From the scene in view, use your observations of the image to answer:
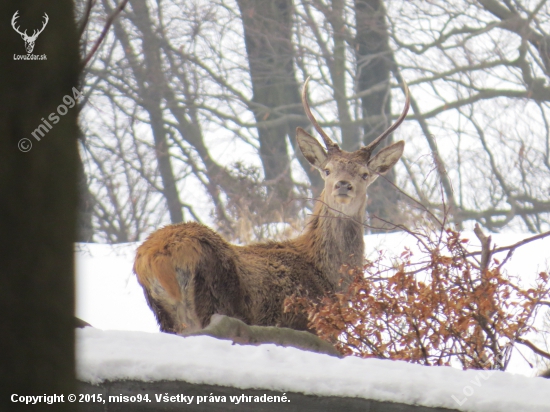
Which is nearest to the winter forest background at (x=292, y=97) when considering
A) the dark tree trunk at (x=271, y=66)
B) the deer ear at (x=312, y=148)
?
the dark tree trunk at (x=271, y=66)

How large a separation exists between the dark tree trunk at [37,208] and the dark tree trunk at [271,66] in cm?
1872

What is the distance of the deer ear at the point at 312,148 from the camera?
7.58 meters

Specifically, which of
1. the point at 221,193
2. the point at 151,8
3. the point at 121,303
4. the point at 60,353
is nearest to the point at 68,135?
the point at 60,353

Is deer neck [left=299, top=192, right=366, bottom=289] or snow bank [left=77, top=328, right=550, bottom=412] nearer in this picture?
snow bank [left=77, top=328, right=550, bottom=412]

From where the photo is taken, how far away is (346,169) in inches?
285

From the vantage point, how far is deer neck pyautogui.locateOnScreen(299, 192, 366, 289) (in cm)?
703

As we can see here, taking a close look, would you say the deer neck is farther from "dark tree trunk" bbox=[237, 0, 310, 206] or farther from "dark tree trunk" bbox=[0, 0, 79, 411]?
"dark tree trunk" bbox=[237, 0, 310, 206]

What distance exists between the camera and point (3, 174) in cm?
217

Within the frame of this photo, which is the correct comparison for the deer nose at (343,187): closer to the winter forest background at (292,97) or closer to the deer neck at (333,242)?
the deer neck at (333,242)

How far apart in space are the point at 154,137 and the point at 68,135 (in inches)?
793

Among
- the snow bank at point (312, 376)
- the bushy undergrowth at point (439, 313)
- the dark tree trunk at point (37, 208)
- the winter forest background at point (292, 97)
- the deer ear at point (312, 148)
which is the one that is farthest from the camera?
the winter forest background at point (292, 97)

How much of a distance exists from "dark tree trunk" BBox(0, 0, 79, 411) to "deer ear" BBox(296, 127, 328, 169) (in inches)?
210

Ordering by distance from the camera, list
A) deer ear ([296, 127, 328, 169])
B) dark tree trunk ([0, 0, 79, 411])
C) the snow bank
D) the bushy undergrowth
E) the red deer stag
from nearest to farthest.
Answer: dark tree trunk ([0, 0, 79, 411]), the snow bank, the bushy undergrowth, the red deer stag, deer ear ([296, 127, 328, 169])

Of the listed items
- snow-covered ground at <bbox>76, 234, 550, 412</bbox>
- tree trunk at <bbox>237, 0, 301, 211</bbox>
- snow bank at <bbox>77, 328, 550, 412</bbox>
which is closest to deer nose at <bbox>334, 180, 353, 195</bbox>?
snow-covered ground at <bbox>76, 234, 550, 412</bbox>
